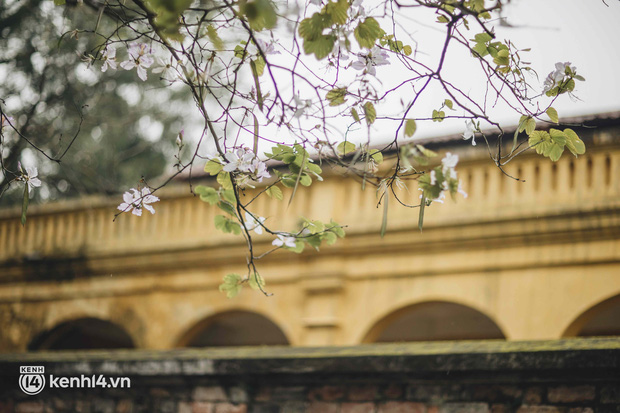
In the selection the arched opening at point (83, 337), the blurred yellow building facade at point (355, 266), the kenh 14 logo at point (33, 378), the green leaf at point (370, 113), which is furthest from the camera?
the arched opening at point (83, 337)

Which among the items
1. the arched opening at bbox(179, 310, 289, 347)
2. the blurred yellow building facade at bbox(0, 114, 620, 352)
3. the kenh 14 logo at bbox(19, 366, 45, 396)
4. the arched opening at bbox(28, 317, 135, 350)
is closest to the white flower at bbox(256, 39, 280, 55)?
the kenh 14 logo at bbox(19, 366, 45, 396)

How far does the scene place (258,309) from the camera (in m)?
9.16

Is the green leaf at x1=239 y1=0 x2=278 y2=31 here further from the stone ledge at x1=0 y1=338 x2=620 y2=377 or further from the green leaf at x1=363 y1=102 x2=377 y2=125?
the stone ledge at x1=0 y1=338 x2=620 y2=377

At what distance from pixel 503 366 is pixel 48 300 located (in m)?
8.17

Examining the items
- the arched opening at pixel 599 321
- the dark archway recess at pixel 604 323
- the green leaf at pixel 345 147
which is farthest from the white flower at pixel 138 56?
the dark archway recess at pixel 604 323

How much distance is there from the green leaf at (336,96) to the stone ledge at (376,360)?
1.70 m

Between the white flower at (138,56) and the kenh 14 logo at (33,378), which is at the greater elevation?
the white flower at (138,56)

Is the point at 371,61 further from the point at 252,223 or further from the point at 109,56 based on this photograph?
the point at 109,56

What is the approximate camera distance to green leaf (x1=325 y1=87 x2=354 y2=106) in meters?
3.04

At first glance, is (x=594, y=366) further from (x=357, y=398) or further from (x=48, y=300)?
(x=48, y=300)

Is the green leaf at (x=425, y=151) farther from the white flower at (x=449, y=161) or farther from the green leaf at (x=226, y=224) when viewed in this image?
the green leaf at (x=226, y=224)

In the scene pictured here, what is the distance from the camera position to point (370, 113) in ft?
9.81

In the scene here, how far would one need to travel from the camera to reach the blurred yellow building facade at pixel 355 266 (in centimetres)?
762

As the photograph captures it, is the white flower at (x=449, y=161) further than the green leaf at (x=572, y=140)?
No
